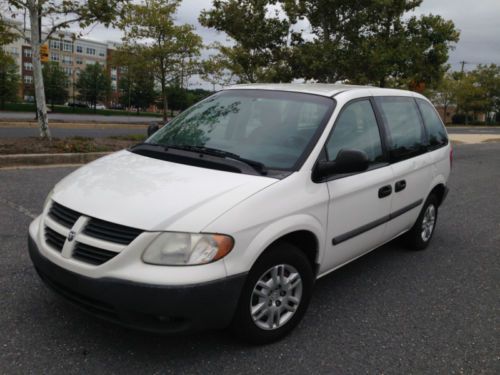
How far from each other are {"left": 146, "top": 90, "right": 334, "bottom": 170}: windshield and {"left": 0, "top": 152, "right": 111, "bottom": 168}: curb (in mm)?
5399

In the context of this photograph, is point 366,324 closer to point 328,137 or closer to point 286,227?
point 286,227

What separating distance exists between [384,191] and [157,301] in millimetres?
2150

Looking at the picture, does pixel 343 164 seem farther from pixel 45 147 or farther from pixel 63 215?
pixel 45 147

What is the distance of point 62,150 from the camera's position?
9.27m

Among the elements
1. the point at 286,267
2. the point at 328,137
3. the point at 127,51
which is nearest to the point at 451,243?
the point at 328,137

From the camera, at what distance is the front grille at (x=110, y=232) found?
2389 millimetres

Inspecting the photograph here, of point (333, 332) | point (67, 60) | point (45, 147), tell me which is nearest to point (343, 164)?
point (333, 332)

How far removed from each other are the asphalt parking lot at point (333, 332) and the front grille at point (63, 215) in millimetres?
722

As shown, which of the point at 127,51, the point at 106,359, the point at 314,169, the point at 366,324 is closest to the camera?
the point at 106,359

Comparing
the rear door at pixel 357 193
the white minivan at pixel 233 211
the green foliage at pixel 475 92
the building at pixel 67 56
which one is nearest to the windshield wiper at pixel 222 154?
the white minivan at pixel 233 211

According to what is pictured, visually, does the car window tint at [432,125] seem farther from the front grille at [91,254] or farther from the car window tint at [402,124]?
the front grille at [91,254]

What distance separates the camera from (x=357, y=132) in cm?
357

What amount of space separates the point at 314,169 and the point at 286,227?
0.51m

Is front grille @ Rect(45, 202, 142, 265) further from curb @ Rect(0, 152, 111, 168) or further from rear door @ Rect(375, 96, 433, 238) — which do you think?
curb @ Rect(0, 152, 111, 168)
